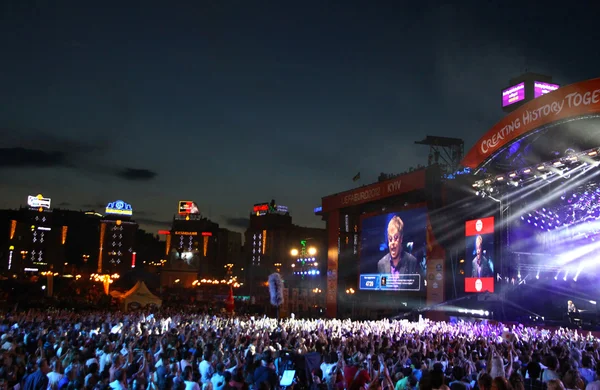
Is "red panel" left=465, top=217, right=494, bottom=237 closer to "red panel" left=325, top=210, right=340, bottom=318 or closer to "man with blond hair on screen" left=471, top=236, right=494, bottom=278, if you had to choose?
"man with blond hair on screen" left=471, top=236, right=494, bottom=278

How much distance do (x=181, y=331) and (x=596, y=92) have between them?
14.6m

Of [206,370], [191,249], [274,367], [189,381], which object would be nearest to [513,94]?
[274,367]

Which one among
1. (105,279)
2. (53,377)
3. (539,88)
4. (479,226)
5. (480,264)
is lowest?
(53,377)

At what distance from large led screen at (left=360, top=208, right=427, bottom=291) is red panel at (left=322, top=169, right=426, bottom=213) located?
146 centimetres

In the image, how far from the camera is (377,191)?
3869 centimetres

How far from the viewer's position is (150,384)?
8.29 metres

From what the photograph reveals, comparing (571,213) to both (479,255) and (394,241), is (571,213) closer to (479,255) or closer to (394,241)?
(479,255)

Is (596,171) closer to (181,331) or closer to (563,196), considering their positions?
(563,196)

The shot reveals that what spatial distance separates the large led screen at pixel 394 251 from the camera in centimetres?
3359

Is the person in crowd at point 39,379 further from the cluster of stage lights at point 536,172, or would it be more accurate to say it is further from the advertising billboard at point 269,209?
the advertising billboard at point 269,209

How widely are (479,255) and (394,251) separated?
28.9 ft

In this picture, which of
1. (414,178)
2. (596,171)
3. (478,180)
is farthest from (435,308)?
(596,171)

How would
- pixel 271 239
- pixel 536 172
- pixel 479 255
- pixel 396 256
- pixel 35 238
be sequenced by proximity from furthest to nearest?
pixel 35 238 < pixel 271 239 < pixel 396 256 < pixel 479 255 < pixel 536 172

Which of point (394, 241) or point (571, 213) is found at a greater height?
point (571, 213)
